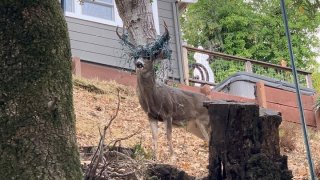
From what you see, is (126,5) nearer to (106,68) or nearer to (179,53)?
(106,68)

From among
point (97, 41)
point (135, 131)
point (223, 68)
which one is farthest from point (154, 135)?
point (223, 68)

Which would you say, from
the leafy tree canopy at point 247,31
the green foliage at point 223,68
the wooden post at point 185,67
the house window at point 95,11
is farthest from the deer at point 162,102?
the leafy tree canopy at point 247,31

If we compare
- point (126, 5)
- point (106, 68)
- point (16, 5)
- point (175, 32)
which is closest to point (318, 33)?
point (175, 32)

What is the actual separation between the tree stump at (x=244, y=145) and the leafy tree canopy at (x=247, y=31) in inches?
1146

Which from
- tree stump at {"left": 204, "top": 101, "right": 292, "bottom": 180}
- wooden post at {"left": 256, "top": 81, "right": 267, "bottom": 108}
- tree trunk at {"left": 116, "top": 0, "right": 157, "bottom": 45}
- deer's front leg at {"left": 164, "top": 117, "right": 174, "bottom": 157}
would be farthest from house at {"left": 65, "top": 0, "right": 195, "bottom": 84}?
tree stump at {"left": 204, "top": 101, "right": 292, "bottom": 180}

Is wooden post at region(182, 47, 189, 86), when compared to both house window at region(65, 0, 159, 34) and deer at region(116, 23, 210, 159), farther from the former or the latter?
deer at region(116, 23, 210, 159)

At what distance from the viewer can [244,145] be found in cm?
546

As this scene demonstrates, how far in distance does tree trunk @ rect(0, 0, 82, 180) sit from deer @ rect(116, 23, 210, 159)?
600cm

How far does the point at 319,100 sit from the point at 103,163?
38.7 feet

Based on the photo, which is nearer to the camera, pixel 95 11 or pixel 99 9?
pixel 95 11

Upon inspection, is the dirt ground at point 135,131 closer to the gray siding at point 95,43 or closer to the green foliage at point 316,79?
the gray siding at point 95,43

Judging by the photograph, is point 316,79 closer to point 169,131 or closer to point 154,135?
point 169,131

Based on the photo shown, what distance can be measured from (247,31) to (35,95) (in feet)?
105

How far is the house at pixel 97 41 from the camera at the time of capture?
1781cm
